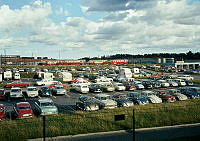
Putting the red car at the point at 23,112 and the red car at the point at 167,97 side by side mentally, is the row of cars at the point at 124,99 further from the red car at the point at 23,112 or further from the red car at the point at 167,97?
the red car at the point at 23,112

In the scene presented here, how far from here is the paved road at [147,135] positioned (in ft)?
38.0

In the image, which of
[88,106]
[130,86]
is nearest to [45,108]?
[88,106]

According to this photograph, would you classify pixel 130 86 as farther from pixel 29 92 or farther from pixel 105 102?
pixel 29 92

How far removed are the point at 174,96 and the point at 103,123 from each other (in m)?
14.2

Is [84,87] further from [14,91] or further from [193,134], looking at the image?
[193,134]

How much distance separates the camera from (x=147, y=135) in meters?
12.2

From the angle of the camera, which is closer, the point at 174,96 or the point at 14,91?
the point at 174,96

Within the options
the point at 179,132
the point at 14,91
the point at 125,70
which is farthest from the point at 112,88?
the point at 179,132

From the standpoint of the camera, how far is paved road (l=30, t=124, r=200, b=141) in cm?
1158

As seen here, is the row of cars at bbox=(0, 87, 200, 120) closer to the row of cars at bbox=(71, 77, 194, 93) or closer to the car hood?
the car hood

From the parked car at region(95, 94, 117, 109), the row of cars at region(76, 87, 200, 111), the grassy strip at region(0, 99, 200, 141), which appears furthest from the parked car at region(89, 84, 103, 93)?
the grassy strip at region(0, 99, 200, 141)

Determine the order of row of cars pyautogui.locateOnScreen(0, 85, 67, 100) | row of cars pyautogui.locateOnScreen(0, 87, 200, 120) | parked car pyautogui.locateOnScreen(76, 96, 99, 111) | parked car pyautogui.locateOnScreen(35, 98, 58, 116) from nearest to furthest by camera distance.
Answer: row of cars pyautogui.locateOnScreen(0, 87, 200, 120) → parked car pyautogui.locateOnScreen(35, 98, 58, 116) → parked car pyautogui.locateOnScreen(76, 96, 99, 111) → row of cars pyautogui.locateOnScreen(0, 85, 67, 100)

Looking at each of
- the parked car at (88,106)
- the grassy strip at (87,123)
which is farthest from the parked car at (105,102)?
the grassy strip at (87,123)

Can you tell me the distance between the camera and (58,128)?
12.7 metres
